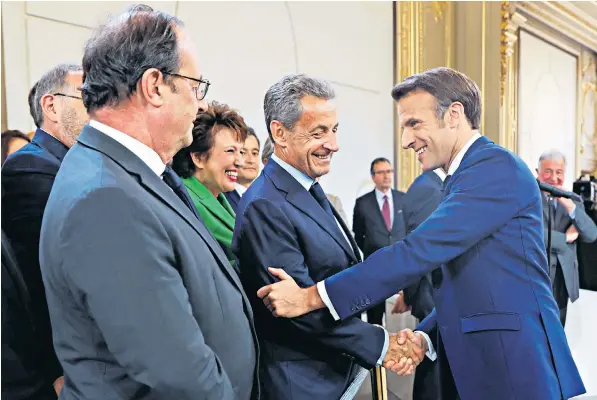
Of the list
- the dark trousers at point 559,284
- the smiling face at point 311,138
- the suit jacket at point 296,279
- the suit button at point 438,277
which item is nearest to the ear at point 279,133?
the smiling face at point 311,138

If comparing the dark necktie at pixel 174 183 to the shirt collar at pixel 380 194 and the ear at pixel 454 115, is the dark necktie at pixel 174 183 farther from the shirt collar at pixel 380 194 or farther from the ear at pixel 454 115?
the shirt collar at pixel 380 194

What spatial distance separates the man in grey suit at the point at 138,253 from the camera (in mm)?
849

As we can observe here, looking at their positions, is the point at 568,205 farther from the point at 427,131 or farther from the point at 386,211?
the point at 427,131

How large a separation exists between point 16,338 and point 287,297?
2.30 ft

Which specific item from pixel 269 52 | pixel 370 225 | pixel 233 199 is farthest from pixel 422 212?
pixel 269 52

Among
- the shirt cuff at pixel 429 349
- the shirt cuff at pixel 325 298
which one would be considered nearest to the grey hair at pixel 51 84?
the shirt cuff at pixel 325 298

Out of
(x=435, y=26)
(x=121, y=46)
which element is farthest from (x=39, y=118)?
(x=435, y=26)

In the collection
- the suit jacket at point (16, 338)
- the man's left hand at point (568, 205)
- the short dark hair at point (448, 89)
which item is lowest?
the suit jacket at point (16, 338)

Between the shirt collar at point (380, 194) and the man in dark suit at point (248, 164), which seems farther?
the shirt collar at point (380, 194)

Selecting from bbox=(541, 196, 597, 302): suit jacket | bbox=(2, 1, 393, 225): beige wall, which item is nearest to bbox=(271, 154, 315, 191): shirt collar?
bbox=(2, 1, 393, 225): beige wall

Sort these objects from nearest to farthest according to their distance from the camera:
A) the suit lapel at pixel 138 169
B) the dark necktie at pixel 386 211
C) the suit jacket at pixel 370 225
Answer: the suit lapel at pixel 138 169
the suit jacket at pixel 370 225
the dark necktie at pixel 386 211

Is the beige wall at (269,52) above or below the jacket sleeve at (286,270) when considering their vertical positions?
above

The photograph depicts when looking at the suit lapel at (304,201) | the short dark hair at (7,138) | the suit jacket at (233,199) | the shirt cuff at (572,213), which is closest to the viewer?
the suit lapel at (304,201)

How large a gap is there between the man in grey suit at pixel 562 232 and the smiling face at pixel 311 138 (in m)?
2.22
